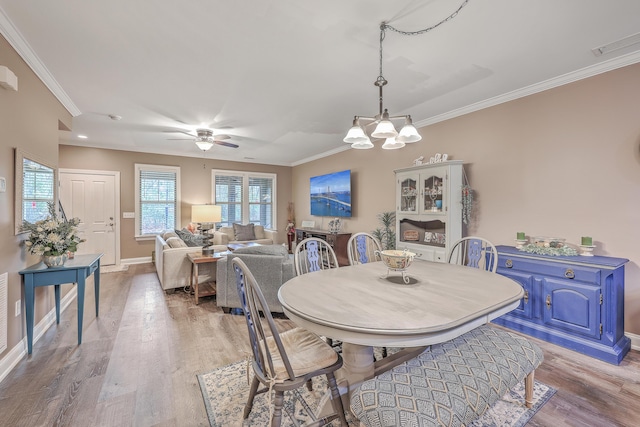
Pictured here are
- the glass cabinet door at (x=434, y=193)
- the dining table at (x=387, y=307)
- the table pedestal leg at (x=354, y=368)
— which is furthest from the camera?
the glass cabinet door at (x=434, y=193)

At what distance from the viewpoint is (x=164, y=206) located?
6344 mm

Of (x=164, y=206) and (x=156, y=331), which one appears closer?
(x=156, y=331)

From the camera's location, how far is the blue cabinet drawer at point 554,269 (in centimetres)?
231

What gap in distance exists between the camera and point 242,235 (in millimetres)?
6293

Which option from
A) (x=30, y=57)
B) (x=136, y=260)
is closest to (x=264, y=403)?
(x=30, y=57)

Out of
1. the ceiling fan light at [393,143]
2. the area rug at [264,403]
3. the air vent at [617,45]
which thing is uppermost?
the air vent at [617,45]

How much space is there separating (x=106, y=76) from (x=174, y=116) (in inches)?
44.8

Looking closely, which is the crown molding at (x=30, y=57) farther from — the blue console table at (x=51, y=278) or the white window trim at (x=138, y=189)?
the white window trim at (x=138, y=189)

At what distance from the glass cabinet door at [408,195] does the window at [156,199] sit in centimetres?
501

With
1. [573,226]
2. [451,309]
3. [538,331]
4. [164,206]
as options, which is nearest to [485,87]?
[573,226]

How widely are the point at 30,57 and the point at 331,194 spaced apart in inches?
183

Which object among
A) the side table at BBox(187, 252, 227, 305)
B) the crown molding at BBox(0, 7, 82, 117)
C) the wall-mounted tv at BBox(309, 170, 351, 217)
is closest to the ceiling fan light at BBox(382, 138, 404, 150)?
the side table at BBox(187, 252, 227, 305)

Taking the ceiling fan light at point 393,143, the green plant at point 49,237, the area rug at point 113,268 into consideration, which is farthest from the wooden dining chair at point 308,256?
the area rug at point 113,268

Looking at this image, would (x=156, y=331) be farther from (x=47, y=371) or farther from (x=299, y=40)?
(x=299, y=40)
